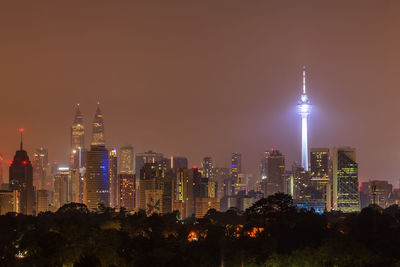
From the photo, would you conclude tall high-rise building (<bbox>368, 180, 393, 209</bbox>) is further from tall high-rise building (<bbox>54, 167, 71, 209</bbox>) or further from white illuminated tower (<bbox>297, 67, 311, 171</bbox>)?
tall high-rise building (<bbox>54, 167, 71, 209</bbox>)

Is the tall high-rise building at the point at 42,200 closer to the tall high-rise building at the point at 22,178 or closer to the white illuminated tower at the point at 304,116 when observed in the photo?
the tall high-rise building at the point at 22,178

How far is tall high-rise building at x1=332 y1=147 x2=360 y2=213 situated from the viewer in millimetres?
180250

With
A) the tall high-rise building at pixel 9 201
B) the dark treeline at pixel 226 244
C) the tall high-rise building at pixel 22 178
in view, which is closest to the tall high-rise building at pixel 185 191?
the tall high-rise building at pixel 22 178

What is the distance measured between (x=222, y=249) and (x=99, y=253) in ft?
32.9

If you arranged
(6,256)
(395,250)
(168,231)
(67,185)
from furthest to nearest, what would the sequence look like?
(67,185) < (168,231) < (395,250) < (6,256)

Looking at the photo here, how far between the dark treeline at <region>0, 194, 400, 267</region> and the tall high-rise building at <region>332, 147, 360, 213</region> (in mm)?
109726

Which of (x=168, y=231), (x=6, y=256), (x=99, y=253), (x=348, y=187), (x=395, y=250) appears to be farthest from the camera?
(x=348, y=187)

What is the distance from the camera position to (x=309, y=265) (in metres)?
48.3

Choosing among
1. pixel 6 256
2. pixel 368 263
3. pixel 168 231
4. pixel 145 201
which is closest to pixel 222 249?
pixel 368 263

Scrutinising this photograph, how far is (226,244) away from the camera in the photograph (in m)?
56.9

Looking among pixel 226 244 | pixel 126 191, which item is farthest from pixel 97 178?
pixel 226 244

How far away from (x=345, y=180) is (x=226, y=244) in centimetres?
12920

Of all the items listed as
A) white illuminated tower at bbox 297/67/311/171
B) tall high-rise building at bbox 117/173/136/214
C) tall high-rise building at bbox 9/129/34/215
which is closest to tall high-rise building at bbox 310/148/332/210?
white illuminated tower at bbox 297/67/311/171

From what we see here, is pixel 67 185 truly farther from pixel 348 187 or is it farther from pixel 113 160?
pixel 348 187
